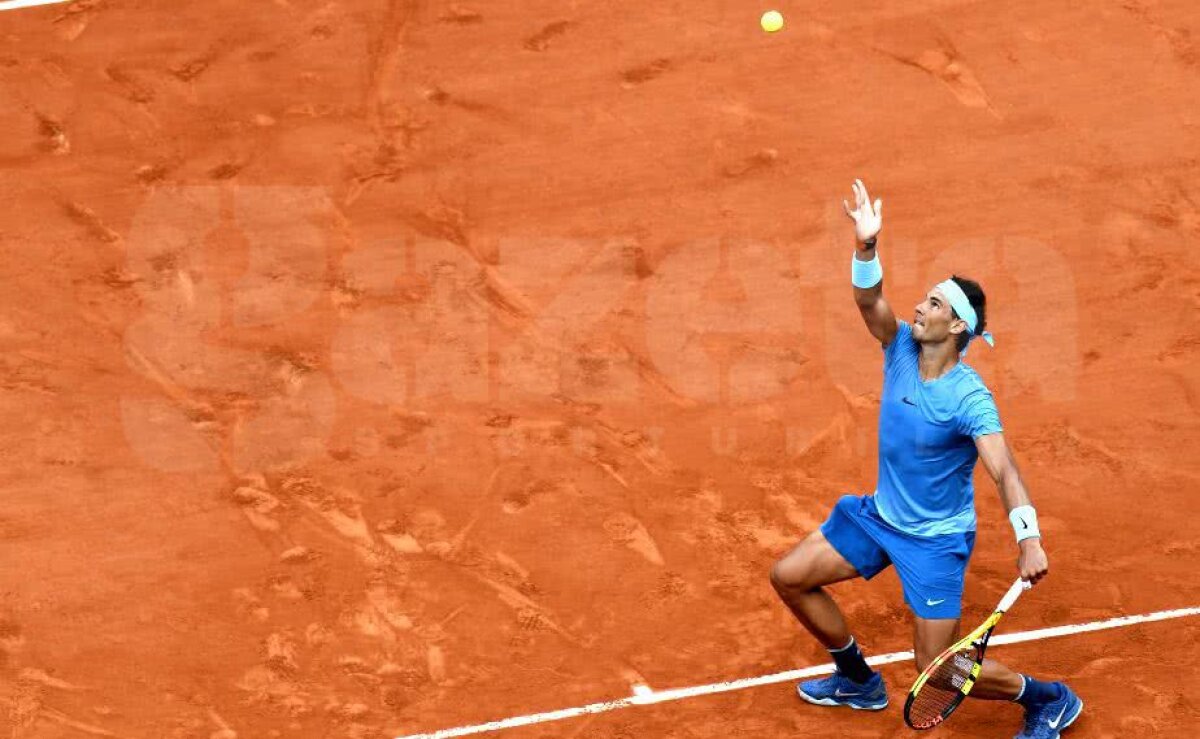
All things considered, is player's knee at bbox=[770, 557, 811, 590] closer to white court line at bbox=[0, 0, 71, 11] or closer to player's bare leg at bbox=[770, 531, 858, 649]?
player's bare leg at bbox=[770, 531, 858, 649]

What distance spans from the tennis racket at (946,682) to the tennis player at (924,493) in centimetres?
26

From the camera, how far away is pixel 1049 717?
8.69 metres

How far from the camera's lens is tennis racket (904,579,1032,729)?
7.98m

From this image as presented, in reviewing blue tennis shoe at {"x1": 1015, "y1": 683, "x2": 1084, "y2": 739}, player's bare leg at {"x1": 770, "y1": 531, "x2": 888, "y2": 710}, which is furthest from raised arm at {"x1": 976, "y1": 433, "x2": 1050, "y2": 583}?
blue tennis shoe at {"x1": 1015, "y1": 683, "x2": 1084, "y2": 739}

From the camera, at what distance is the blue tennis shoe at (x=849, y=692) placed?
895 centimetres

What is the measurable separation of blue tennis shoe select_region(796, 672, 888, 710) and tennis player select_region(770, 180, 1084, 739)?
13.2 inches

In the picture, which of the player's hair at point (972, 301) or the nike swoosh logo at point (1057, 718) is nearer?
the player's hair at point (972, 301)

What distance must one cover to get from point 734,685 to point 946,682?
1.39 meters

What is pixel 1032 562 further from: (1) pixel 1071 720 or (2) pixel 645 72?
(2) pixel 645 72

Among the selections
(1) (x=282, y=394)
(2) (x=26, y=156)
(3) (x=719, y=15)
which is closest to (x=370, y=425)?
(1) (x=282, y=394)

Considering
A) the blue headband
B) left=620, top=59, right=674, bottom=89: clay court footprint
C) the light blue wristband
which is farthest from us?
left=620, top=59, right=674, bottom=89: clay court footprint

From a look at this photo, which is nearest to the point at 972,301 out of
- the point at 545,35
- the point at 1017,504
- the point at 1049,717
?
the point at 1017,504

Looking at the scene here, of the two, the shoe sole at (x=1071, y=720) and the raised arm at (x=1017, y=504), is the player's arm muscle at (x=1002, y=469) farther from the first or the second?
the shoe sole at (x=1071, y=720)

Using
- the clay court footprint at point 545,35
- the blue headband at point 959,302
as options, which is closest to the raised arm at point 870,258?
the blue headband at point 959,302
